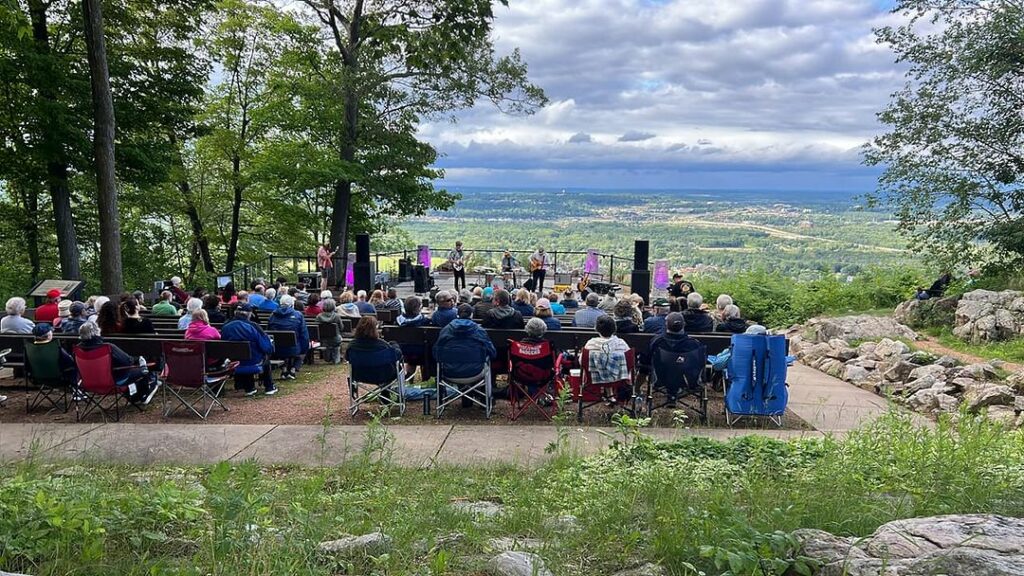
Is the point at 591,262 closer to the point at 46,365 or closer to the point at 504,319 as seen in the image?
the point at 504,319

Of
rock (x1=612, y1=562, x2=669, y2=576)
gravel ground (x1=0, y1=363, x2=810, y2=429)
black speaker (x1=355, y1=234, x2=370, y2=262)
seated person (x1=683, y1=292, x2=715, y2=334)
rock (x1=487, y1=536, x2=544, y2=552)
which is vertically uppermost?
black speaker (x1=355, y1=234, x2=370, y2=262)

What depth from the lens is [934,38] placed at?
49.3 feet

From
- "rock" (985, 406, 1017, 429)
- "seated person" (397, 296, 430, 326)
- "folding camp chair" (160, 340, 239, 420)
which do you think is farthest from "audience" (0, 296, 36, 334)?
"rock" (985, 406, 1017, 429)

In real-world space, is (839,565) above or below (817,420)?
above

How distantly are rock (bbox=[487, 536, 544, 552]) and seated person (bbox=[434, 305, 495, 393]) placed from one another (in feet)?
12.0

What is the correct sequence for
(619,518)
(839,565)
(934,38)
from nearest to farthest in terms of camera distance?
1. (839,565)
2. (619,518)
3. (934,38)

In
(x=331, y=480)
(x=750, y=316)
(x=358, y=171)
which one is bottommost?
(x=750, y=316)

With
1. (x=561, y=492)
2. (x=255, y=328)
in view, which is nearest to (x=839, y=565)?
(x=561, y=492)

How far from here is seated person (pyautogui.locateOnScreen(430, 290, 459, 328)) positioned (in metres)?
8.16

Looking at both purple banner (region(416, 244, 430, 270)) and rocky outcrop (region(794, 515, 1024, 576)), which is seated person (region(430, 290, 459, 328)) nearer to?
rocky outcrop (region(794, 515, 1024, 576))

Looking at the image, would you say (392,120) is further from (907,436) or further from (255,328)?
(907,436)

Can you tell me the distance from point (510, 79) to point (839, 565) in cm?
2083

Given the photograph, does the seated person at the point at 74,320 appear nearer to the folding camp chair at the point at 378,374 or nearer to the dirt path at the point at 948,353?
the folding camp chair at the point at 378,374

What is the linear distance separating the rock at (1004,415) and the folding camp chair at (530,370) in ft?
13.9
